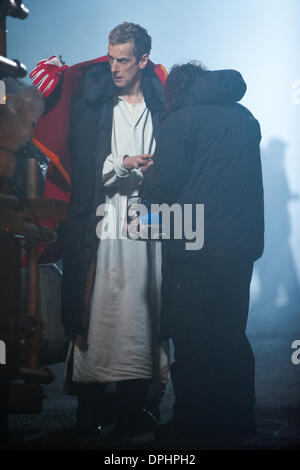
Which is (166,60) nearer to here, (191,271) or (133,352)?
(191,271)

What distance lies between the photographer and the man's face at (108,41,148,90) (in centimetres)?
244

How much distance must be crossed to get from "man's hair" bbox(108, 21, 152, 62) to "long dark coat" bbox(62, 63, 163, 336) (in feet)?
0.25

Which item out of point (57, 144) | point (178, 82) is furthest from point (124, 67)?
point (57, 144)

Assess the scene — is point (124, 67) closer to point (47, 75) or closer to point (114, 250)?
point (47, 75)

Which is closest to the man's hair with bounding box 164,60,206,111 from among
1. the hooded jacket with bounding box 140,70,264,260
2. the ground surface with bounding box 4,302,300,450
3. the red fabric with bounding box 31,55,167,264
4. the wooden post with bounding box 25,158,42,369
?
the hooded jacket with bounding box 140,70,264,260

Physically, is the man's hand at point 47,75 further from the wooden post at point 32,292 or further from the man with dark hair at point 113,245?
the wooden post at point 32,292

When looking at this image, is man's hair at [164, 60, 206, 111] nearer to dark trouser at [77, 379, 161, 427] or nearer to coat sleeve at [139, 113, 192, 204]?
coat sleeve at [139, 113, 192, 204]

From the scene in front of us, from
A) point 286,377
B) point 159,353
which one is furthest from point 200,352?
point 286,377

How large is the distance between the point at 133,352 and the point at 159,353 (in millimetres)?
105

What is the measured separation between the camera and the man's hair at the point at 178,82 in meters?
2.26

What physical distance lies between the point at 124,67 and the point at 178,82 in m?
0.30
